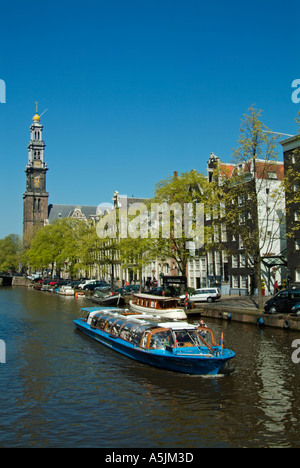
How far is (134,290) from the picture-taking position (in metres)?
73.8

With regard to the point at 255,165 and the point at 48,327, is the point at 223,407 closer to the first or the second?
the point at 48,327

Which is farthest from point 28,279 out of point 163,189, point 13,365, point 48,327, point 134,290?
point 13,365

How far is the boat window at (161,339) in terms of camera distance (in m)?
25.1

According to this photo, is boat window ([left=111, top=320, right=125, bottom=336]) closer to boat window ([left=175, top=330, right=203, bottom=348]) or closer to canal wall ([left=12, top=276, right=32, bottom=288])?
boat window ([left=175, top=330, right=203, bottom=348])

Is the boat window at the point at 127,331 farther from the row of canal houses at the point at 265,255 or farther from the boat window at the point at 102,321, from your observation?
the row of canal houses at the point at 265,255

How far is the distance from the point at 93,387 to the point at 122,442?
263 inches

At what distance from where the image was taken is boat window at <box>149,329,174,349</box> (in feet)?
82.5

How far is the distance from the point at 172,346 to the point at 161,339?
1.03 metres

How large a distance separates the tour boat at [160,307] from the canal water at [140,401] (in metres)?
12.1

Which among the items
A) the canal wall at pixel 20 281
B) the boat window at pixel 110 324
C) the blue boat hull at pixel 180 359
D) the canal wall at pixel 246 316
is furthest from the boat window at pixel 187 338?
the canal wall at pixel 20 281

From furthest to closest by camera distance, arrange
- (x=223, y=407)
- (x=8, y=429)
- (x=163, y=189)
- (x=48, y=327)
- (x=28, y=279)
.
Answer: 1. (x=28, y=279)
2. (x=163, y=189)
3. (x=48, y=327)
4. (x=223, y=407)
5. (x=8, y=429)

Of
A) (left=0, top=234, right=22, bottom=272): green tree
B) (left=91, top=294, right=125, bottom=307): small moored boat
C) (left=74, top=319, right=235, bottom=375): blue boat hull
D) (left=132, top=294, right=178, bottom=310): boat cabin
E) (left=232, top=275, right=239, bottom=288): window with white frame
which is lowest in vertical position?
(left=74, top=319, right=235, bottom=375): blue boat hull

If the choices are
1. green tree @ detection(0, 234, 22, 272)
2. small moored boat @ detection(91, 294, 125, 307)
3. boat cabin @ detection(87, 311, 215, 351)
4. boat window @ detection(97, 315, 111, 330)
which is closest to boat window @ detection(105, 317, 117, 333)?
boat window @ detection(97, 315, 111, 330)

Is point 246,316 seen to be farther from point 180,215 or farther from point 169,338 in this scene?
point 180,215
